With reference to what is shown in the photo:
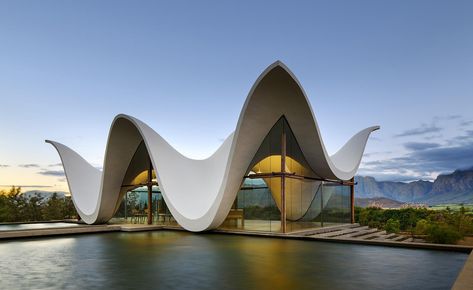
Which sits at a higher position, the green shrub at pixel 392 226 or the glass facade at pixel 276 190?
the glass facade at pixel 276 190

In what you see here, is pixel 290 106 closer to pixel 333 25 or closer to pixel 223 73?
pixel 333 25

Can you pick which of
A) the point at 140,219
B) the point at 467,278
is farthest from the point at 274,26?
the point at 467,278

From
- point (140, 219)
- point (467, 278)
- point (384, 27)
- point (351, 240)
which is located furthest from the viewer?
point (140, 219)

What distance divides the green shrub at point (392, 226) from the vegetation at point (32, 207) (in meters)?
21.5

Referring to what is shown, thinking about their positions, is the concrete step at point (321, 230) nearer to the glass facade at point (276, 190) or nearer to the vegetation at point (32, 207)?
the glass facade at point (276, 190)

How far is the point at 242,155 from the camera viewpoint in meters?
15.5

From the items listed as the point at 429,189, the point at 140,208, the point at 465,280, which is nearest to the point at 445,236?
the point at 465,280

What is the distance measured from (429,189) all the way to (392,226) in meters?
123

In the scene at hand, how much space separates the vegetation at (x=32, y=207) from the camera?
27.6 meters

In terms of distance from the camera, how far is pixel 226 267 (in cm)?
773

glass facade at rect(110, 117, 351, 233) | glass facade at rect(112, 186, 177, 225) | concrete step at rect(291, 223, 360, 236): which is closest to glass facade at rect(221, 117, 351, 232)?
glass facade at rect(110, 117, 351, 233)

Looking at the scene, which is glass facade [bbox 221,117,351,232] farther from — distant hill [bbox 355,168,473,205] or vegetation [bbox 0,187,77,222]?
distant hill [bbox 355,168,473,205]

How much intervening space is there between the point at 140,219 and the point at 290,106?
11.1m

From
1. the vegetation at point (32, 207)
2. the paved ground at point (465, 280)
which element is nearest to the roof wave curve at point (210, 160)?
the vegetation at point (32, 207)
